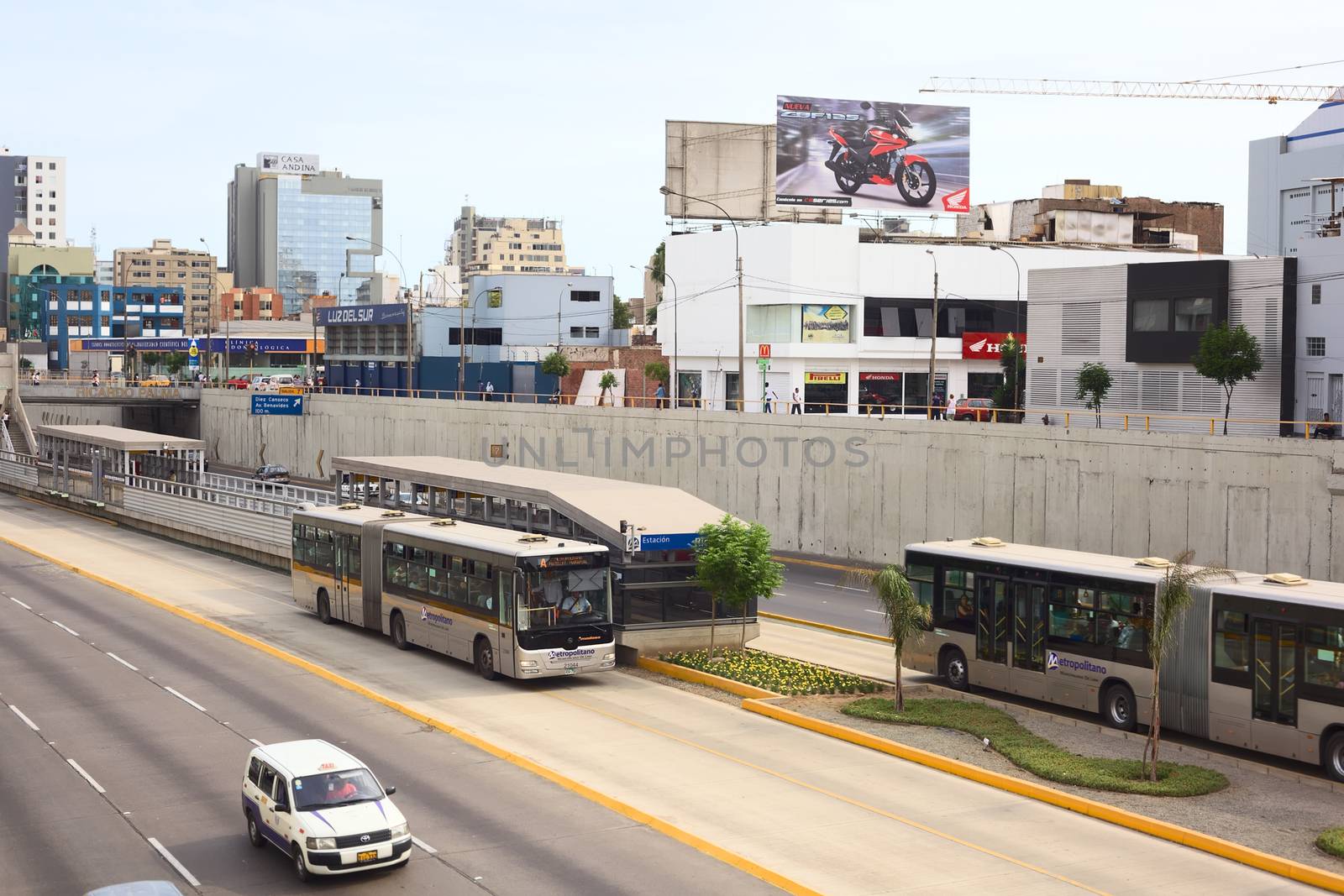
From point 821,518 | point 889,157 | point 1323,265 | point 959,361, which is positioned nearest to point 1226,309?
point 1323,265

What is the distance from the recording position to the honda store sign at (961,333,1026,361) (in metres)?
81.6

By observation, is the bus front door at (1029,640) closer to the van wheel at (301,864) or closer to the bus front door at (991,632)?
the bus front door at (991,632)

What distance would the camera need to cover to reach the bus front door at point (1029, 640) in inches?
984

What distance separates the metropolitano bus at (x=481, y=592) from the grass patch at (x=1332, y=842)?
13.9 metres

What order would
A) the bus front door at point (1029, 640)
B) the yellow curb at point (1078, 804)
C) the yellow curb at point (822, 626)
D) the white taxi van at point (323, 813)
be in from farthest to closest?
the yellow curb at point (822, 626) → the bus front door at point (1029, 640) → the yellow curb at point (1078, 804) → the white taxi van at point (323, 813)

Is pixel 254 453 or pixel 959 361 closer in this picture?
pixel 959 361

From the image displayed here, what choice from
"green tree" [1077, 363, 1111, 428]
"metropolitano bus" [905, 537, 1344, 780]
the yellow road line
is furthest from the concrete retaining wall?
"green tree" [1077, 363, 1111, 428]

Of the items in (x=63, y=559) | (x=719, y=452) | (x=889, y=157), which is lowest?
(x=63, y=559)

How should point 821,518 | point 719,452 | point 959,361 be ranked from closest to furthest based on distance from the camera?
1. point 821,518
2. point 719,452
3. point 959,361

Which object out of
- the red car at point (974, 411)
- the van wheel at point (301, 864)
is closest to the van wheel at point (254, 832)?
the van wheel at point (301, 864)

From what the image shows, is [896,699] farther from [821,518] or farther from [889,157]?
[889,157]

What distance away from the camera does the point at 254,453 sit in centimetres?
9738

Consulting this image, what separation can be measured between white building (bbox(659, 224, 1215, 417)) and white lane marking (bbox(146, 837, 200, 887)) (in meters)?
63.3

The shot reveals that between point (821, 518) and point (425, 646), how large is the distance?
78.0ft
